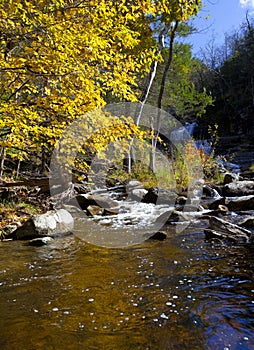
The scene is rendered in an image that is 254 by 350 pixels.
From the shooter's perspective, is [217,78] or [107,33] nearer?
[107,33]

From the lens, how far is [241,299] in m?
2.77

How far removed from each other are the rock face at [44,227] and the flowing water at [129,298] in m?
0.87

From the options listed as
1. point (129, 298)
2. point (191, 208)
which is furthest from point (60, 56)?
point (191, 208)

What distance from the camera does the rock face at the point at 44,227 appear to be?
17.5 feet

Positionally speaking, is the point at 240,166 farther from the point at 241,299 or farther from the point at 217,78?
the point at 217,78

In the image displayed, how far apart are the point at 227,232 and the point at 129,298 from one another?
2849 mm

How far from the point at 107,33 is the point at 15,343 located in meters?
3.86

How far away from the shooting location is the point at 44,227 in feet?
18.0

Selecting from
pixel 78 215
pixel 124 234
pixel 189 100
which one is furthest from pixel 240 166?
pixel 124 234

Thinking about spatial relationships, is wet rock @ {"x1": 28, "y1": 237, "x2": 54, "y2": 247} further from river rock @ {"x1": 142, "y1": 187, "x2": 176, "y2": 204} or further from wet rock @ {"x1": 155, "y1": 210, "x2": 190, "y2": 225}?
river rock @ {"x1": 142, "y1": 187, "x2": 176, "y2": 204}

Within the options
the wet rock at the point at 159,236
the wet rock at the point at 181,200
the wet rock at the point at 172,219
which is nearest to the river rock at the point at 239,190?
the wet rock at the point at 181,200

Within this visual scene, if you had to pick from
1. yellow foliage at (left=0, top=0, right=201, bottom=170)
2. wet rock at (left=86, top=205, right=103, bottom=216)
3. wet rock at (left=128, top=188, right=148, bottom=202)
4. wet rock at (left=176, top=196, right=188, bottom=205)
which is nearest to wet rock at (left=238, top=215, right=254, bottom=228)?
wet rock at (left=176, top=196, right=188, bottom=205)

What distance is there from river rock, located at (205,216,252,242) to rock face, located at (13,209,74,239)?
106 inches

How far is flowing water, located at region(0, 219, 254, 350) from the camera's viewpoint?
2.17 m
